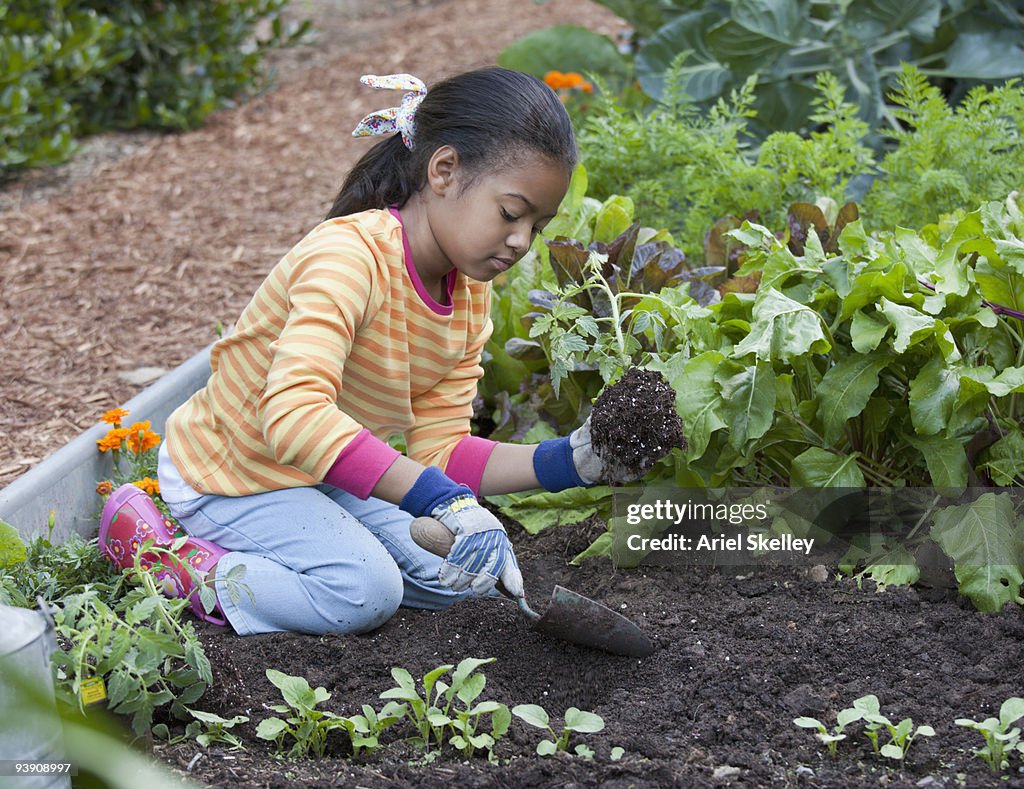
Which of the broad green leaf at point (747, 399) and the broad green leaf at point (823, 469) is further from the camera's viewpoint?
the broad green leaf at point (823, 469)

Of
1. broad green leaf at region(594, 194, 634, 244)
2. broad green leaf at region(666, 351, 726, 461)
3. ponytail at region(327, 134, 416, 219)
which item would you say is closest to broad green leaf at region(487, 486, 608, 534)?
broad green leaf at region(666, 351, 726, 461)

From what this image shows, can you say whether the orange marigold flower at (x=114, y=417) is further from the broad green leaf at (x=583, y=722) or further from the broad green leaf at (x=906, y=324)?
the broad green leaf at (x=906, y=324)

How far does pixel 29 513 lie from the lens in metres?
2.67

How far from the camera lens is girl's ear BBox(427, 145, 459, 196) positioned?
242 cm

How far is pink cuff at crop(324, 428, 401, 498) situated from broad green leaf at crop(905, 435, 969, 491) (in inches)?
45.2

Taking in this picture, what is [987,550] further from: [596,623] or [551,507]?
[551,507]

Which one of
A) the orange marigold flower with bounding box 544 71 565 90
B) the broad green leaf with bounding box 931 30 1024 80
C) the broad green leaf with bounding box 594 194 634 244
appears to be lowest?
the orange marigold flower with bounding box 544 71 565 90

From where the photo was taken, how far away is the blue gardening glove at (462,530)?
7.17 ft

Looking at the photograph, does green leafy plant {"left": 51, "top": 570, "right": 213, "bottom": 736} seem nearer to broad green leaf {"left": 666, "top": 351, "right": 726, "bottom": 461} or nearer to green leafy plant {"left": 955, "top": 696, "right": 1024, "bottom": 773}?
broad green leaf {"left": 666, "top": 351, "right": 726, "bottom": 461}

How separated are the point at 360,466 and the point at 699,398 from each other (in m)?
0.74

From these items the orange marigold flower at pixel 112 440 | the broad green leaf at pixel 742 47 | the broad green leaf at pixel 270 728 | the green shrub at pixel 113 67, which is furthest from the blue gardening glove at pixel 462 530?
the green shrub at pixel 113 67

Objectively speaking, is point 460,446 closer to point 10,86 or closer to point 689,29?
point 689,29

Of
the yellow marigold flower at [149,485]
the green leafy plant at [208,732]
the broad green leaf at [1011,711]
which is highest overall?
the broad green leaf at [1011,711]

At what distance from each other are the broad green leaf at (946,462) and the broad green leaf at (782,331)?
33 centimetres
